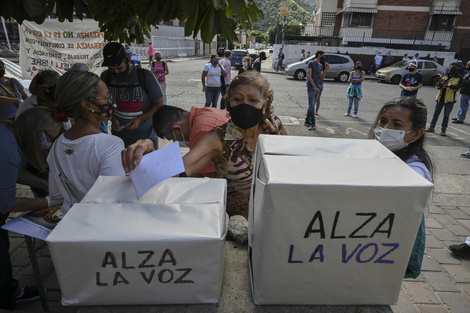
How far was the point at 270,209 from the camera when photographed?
0.87m

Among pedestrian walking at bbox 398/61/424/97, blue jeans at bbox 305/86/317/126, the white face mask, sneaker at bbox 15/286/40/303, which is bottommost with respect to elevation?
sneaker at bbox 15/286/40/303

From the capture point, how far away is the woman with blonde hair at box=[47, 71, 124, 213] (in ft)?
5.65

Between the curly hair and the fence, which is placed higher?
the fence

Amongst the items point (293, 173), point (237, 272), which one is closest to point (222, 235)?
point (293, 173)

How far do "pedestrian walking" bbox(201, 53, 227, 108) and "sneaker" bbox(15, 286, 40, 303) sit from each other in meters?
6.69

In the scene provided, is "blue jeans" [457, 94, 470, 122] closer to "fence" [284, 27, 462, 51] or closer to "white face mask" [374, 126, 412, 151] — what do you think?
"white face mask" [374, 126, 412, 151]

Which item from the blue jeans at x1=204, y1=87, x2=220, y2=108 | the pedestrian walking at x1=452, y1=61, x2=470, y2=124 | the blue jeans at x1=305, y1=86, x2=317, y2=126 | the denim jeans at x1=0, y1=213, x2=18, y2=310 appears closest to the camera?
the denim jeans at x1=0, y1=213, x2=18, y2=310

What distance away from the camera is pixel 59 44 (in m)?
5.50

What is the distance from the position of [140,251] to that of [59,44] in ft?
19.4

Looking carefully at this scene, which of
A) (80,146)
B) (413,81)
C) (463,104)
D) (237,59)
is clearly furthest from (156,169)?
(237,59)

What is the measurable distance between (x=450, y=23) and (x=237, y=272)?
36.6 metres

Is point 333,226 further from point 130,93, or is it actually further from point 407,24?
point 407,24

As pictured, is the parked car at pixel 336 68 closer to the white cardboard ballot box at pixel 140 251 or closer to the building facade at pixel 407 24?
the building facade at pixel 407 24

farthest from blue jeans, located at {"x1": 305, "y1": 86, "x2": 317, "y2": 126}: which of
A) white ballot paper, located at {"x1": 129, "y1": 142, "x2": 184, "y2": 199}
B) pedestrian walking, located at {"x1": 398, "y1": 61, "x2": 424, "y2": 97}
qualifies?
white ballot paper, located at {"x1": 129, "y1": 142, "x2": 184, "y2": 199}
